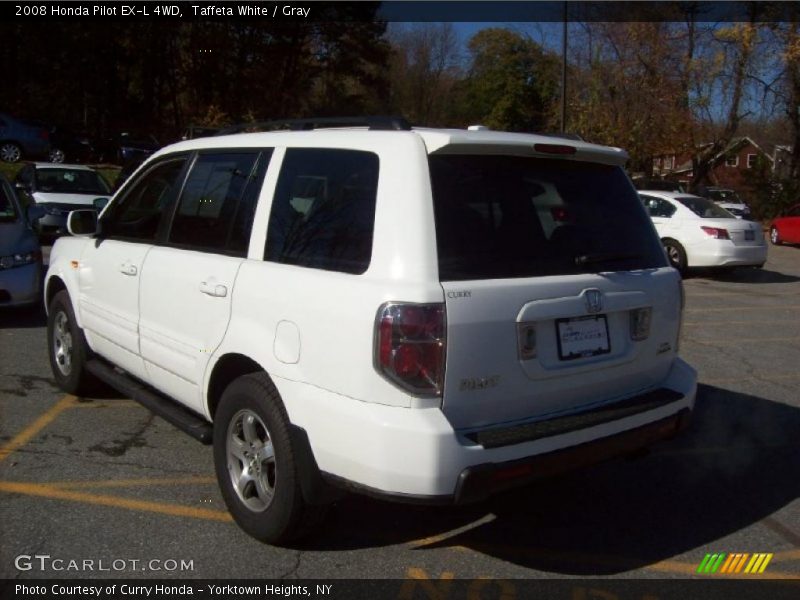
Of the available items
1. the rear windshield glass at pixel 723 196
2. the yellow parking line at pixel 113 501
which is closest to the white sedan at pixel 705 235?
the yellow parking line at pixel 113 501

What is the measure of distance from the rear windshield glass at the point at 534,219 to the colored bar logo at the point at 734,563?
55.2 inches

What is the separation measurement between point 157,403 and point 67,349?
1678 millimetres

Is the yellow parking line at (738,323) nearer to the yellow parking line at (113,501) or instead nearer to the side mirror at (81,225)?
the side mirror at (81,225)

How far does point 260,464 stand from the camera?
11.6 feet

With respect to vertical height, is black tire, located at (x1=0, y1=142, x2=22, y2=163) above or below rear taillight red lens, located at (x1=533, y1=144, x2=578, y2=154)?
above

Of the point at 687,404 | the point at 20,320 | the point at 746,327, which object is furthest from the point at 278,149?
the point at 746,327

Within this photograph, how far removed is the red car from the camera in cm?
2197

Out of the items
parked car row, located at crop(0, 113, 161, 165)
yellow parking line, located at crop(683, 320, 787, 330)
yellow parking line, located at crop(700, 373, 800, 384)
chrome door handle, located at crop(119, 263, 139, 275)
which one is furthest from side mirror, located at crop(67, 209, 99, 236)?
parked car row, located at crop(0, 113, 161, 165)

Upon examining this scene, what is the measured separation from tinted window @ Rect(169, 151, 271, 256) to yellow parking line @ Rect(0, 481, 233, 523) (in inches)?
52.2

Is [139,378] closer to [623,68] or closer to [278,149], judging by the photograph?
[278,149]

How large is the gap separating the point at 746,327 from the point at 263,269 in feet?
25.0

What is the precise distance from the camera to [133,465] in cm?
450

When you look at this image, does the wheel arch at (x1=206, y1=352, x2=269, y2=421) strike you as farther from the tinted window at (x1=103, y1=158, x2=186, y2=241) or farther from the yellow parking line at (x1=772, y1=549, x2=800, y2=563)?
the yellow parking line at (x1=772, y1=549, x2=800, y2=563)

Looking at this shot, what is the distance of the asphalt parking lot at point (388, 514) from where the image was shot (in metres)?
3.46
